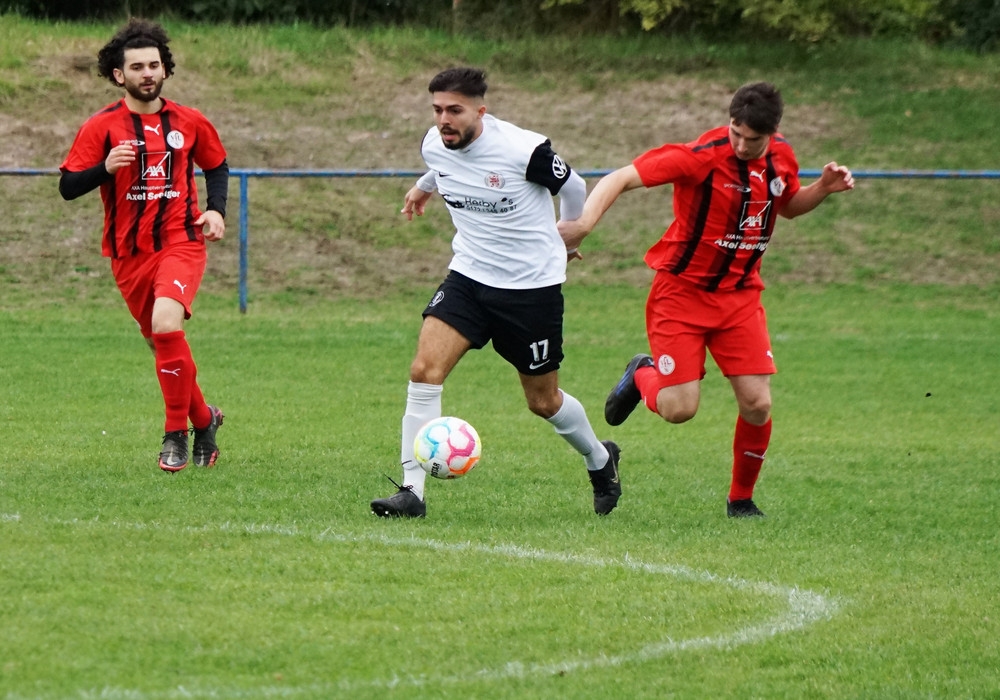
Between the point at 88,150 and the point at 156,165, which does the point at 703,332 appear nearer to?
the point at 156,165

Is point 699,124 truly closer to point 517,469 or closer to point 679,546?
point 517,469

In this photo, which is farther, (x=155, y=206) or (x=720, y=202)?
(x=155, y=206)

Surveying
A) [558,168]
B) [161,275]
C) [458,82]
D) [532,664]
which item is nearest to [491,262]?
[558,168]

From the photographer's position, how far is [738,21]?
23.7 metres

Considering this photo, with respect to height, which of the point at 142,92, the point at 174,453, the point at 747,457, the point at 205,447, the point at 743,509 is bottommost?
the point at 205,447

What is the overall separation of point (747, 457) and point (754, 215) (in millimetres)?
1149

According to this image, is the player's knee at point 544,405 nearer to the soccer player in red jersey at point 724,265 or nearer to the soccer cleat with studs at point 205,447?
the soccer player in red jersey at point 724,265

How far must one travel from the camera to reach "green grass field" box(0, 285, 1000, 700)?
13.9 ft

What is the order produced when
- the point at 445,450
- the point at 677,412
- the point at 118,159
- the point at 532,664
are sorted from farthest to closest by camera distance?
the point at 118,159 → the point at 677,412 → the point at 445,450 → the point at 532,664

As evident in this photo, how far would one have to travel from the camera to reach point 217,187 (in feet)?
26.0

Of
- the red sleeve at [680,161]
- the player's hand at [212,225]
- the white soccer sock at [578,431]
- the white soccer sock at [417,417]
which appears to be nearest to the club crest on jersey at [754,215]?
the red sleeve at [680,161]

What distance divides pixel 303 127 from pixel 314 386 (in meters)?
9.66

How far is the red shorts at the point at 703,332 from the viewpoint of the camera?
6852 mm

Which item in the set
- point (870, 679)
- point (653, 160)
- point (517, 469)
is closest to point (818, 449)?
point (517, 469)
